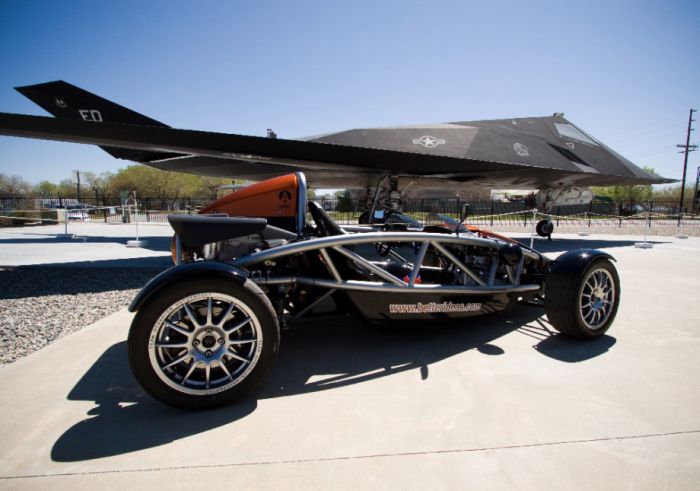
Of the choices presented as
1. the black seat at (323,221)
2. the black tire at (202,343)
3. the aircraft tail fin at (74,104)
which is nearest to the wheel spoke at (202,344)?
the black tire at (202,343)

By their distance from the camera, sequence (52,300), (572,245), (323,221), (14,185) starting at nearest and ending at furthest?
(323,221), (52,300), (572,245), (14,185)

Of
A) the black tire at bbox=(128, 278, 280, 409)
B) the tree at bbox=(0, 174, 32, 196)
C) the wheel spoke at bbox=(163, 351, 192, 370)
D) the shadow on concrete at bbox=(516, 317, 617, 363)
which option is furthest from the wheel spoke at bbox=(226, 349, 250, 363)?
the tree at bbox=(0, 174, 32, 196)

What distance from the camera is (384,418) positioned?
76.2 inches

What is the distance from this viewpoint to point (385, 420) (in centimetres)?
192

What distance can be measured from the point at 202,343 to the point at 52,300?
380cm

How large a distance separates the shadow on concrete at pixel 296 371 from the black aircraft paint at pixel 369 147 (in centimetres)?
579

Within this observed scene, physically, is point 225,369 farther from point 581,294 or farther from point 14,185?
point 14,185

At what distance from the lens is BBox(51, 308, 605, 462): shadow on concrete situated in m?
1.79

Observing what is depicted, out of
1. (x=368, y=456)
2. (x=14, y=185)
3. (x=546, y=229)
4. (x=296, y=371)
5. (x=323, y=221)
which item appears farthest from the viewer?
(x=14, y=185)

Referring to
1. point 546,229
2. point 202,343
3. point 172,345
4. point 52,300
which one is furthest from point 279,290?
point 546,229

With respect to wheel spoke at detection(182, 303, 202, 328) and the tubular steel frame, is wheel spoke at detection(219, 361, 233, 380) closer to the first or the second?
A: wheel spoke at detection(182, 303, 202, 328)

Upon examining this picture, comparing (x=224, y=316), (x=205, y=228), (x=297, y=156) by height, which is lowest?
(x=224, y=316)

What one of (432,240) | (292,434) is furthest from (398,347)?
(292,434)

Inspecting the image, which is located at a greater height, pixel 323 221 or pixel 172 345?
pixel 323 221
